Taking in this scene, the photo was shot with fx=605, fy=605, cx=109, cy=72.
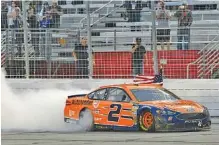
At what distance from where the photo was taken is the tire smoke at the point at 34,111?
1490 cm

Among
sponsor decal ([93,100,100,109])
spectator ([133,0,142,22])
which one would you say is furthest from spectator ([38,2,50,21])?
sponsor decal ([93,100,100,109])

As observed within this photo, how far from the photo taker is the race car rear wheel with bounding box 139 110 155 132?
13.2 m

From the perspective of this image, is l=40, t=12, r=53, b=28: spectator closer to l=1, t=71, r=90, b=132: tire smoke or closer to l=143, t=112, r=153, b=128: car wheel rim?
l=1, t=71, r=90, b=132: tire smoke

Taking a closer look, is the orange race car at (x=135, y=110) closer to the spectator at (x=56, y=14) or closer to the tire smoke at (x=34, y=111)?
the tire smoke at (x=34, y=111)

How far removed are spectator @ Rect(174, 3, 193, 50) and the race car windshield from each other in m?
4.24

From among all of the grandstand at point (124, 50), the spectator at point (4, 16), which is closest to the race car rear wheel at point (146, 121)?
the grandstand at point (124, 50)

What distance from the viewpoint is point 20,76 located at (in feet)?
61.0

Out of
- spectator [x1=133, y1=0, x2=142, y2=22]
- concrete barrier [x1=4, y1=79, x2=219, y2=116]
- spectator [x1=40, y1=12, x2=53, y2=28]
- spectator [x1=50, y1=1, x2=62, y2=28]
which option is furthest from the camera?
spectator [x1=50, y1=1, x2=62, y2=28]

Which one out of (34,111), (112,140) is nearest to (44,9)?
(34,111)

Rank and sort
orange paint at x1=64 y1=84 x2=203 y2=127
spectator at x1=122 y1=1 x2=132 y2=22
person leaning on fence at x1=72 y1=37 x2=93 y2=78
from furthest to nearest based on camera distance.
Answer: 1. spectator at x1=122 y1=1 x2=132 y2=22
2. person leaning on fence at x1=72 y1=37 x2=93 y2=78
3. orange paint at x1=64 y1=84 x2=203 y2=127

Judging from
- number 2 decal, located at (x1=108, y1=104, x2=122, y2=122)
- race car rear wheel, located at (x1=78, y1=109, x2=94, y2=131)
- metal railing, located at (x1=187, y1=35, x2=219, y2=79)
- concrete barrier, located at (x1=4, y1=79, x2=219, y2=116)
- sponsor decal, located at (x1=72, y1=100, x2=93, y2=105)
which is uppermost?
metal railing, located at (x1=187, y1=35, x2=219, y2=79)

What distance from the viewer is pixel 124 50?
1861 centimetres

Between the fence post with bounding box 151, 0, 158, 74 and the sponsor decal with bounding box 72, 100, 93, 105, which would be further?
the fence post with bounding box 151, 0, 158, 74

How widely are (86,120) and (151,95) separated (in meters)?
1.74
